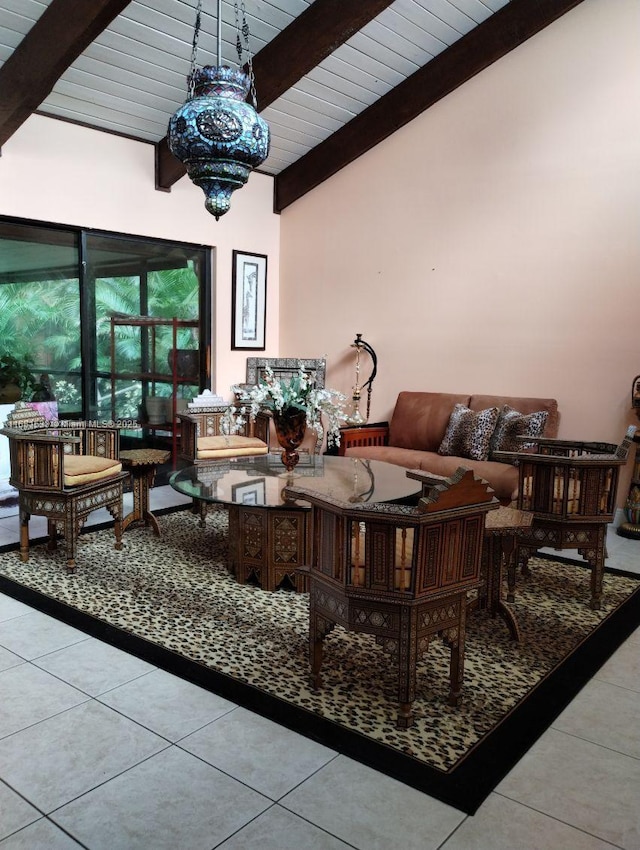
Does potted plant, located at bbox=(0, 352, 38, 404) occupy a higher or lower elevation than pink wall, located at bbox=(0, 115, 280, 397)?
lower

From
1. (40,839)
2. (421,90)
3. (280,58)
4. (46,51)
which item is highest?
(421,90)

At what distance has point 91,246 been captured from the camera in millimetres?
5516

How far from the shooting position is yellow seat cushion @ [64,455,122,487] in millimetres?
3889

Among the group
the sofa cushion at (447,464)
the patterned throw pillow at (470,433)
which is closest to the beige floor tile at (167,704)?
the sofa cushion at (447,464)

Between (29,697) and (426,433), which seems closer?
(29,697)

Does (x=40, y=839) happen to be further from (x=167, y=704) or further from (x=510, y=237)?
(x=510, y=237)

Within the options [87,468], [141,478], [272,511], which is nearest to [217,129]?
[272,511]

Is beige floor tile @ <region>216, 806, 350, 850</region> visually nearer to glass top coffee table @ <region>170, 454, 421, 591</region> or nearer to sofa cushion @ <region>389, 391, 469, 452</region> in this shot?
glass top coffee table @ <region>170, 454, 421, 591</region>

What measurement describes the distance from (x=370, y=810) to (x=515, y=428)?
338cm

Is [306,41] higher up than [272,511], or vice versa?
[306,41]

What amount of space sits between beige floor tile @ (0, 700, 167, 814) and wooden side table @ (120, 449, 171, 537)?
6.91 ft

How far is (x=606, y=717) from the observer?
2.48m

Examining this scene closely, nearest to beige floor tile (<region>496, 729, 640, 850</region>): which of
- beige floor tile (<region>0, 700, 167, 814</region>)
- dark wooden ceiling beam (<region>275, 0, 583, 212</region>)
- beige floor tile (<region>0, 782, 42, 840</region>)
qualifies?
beige floor tile (<region>0, 700, 167, 814</region>)

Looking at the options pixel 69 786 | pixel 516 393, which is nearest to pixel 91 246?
pixel 516 393
